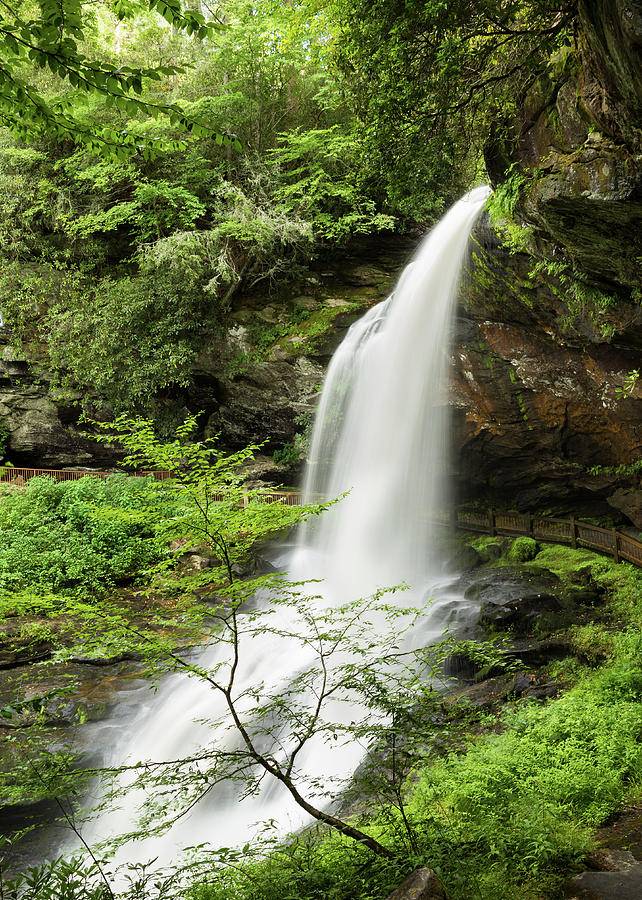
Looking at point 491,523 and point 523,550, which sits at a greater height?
point 491,523

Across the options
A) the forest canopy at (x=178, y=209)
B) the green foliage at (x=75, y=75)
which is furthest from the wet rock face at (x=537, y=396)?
Answer: the green foliage at (x=75, y=75)

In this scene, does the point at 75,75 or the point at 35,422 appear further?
the point at 35,422

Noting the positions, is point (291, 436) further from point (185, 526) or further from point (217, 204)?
point (185, 526)

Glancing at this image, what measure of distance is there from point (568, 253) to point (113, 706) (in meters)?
9.31

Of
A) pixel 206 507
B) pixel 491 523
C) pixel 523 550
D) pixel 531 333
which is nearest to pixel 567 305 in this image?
pixel 531 333

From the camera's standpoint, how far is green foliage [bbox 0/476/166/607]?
39.6 feet

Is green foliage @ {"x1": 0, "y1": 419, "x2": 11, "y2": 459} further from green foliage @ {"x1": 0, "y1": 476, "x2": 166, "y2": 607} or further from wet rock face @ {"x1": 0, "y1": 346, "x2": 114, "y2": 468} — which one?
green foliage @ {"x1": 0, "y1": 476, "x2": 166, "y2": 607}

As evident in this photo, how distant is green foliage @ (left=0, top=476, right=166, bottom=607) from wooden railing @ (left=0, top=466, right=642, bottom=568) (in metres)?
1.25

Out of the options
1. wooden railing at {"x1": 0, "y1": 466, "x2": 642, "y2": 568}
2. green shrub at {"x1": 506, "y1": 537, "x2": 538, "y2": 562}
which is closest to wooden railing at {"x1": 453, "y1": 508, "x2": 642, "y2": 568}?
wooden railing at {"x1": 0, "y1": 466, "x2": 642, "y2": 568}

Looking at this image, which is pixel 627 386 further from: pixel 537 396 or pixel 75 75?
pixel 75 75

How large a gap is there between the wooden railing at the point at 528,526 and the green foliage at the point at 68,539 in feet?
4.09

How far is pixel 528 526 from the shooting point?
43.8ft

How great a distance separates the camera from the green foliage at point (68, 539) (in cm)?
1208

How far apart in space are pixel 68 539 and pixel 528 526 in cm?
1101
